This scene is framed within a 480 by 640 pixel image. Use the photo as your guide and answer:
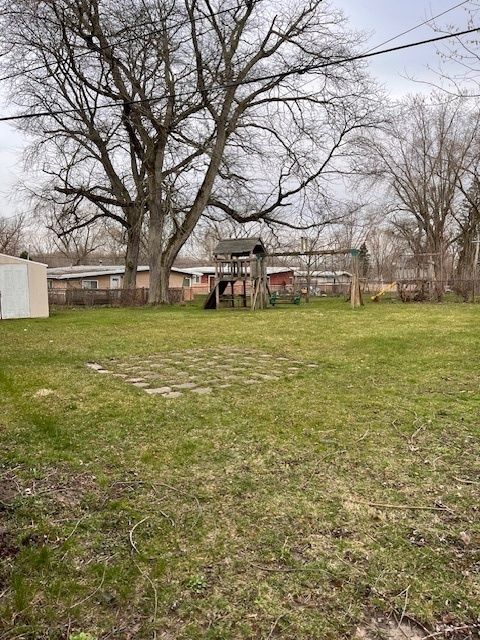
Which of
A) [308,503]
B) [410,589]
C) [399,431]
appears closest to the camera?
[410,589]

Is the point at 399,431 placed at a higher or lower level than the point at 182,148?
lower

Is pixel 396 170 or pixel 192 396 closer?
pixel 192 396

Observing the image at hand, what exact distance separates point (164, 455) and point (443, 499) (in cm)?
166

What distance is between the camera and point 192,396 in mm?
4480

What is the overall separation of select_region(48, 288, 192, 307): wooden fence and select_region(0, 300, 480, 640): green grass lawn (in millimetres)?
18271

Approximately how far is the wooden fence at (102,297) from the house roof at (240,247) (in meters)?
4.62

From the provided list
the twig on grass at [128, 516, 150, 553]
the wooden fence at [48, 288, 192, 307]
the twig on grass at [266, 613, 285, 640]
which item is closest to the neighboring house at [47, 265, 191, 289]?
the wooden fence at [48, 288, 192, 307]

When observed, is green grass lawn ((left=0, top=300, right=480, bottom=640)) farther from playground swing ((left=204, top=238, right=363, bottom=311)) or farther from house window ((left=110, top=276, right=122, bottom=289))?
house window ((left=110, top=276, right=122, bottom=289))

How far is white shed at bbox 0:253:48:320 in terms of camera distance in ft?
49.0

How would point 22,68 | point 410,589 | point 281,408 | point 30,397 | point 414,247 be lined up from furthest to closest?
point 414,247 < point 22,68 < point 30,397 < point 281,408 < point 410,589

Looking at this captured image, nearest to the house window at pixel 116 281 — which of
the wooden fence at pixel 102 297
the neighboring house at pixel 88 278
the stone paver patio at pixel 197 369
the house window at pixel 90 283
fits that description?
the neighboring house at pixel 88 278

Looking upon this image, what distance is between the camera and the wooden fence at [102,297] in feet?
74.7

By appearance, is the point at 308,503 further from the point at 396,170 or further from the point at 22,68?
the point at 396,170

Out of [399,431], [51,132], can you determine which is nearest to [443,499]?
[399,431]
